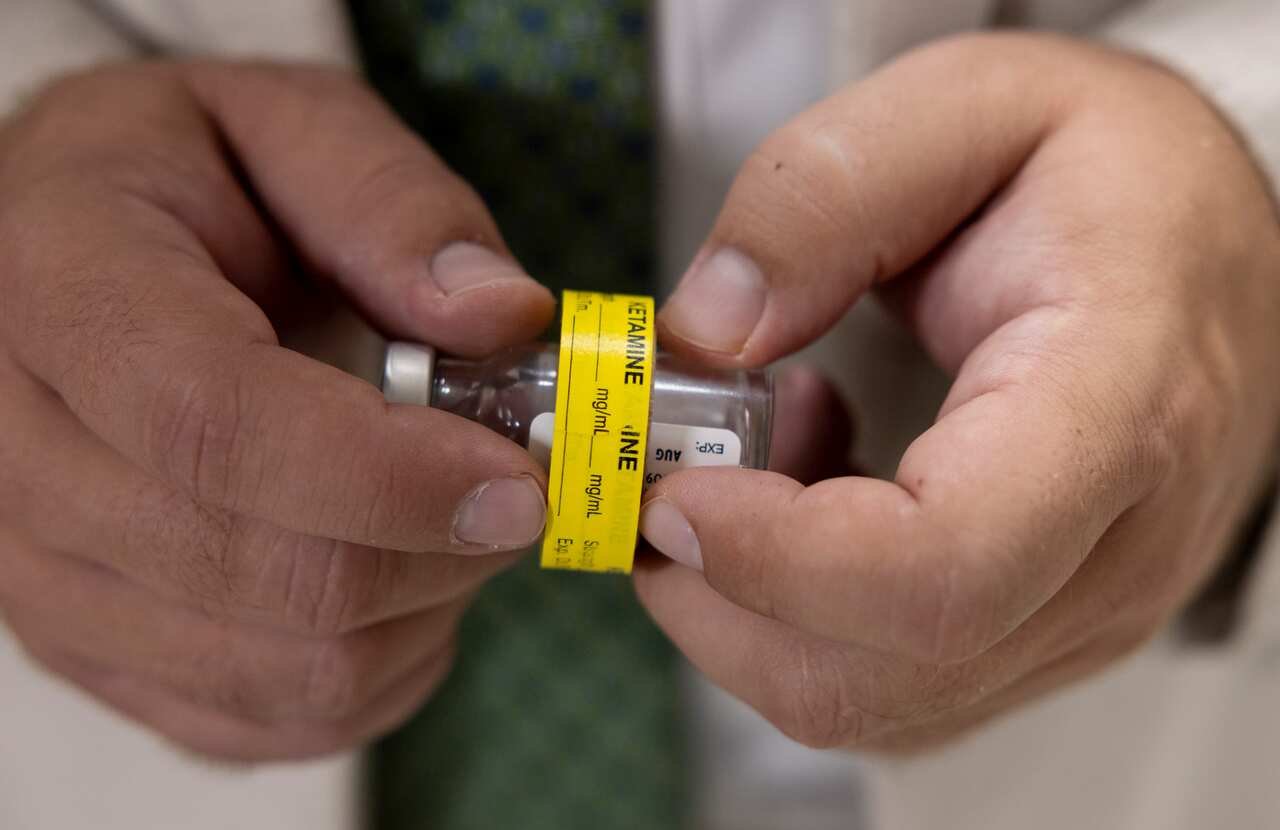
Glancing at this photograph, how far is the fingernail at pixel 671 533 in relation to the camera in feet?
1.68

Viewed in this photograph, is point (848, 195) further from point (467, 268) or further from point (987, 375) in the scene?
point (467, 268)

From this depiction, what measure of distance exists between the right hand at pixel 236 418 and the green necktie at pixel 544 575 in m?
0.10

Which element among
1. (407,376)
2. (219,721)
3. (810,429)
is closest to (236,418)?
(407,376)

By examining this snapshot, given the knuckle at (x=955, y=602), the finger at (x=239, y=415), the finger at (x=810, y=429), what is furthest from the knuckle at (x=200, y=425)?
the finger at (x=810, y=429)

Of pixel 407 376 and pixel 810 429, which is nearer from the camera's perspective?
pixel 407 376

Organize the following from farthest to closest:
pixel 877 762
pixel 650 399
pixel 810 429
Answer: pixel 877 762, pixel 810 429, pixel 650 399

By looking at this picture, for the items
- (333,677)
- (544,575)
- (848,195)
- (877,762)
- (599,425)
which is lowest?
(877,762)

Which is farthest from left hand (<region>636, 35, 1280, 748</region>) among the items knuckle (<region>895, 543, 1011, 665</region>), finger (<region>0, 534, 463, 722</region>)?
finger (<region>0, 534, 463, 722</region>)

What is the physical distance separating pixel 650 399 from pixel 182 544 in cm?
29

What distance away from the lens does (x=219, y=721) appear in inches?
26.1

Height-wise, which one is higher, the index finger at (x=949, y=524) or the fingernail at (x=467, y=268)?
the fingernail at (x=467, y=268)

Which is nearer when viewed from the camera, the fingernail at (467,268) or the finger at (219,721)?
the fingernail at (467,268)

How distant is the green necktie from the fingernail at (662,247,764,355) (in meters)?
0.23

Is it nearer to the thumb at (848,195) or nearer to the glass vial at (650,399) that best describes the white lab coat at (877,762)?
the thumb at (848,195)
